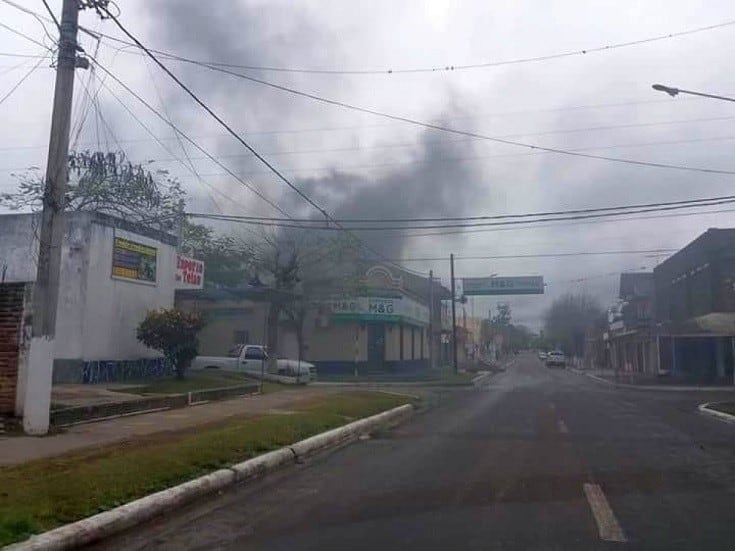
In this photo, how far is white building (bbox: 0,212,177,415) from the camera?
71.4 feet

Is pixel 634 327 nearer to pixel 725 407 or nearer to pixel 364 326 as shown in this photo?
pixel 364 326

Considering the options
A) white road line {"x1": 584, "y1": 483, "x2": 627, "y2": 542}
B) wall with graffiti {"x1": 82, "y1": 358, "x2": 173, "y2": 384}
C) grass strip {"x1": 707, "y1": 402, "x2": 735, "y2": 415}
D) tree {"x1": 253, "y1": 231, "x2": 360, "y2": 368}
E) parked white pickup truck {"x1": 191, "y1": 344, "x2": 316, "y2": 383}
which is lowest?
white road line {"x1": 584, "y1": 483, "x2": 627, "y2": 542}

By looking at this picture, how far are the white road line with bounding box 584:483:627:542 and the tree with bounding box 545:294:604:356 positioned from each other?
78387 millimetres

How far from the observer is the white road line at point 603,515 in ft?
23.9

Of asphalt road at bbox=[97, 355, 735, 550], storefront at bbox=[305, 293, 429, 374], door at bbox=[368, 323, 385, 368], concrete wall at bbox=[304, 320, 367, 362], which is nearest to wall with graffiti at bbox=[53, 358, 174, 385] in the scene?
asphalt road at bbox=[97, 355, 735, 550]

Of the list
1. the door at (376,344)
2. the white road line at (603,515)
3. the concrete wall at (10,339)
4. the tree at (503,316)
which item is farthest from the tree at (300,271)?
the tree at (503,316)

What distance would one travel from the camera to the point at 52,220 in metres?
13.6

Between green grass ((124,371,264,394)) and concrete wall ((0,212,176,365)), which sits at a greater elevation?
concrete wall ((0,212,176,365))

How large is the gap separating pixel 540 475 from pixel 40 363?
25.3 feet

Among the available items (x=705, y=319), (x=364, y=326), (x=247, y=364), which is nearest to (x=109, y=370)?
(x=247, y=364)

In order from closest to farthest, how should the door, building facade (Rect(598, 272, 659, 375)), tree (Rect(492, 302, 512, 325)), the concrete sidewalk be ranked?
the concrete sidewalk, the door, building facade (Rect(598, 272, 659, 375)), tree (Rect(492, 302, 512, 325))

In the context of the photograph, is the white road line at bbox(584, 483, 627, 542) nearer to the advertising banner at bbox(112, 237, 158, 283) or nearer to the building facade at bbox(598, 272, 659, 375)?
the advertising banner at bbox(112, 237, 158, 283)

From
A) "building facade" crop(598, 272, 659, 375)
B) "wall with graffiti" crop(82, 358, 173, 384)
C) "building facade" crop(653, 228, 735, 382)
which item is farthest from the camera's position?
"building facade" crop(598, 272, 659, 375)

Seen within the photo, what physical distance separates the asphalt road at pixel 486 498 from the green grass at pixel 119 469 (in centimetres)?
58
